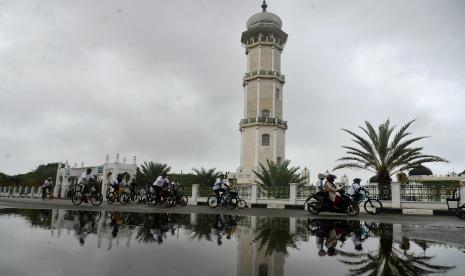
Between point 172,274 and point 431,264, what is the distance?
246cm

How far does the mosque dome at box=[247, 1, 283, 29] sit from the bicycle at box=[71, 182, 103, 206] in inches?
1228

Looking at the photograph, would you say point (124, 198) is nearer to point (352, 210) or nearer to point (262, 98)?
point (352, 210)

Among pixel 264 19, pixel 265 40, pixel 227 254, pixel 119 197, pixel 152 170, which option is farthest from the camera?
pixel 264 19

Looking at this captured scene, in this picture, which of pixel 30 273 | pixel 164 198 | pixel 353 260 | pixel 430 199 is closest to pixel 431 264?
pixel 353 260

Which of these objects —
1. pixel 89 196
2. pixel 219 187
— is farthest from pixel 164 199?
pixel 89 196

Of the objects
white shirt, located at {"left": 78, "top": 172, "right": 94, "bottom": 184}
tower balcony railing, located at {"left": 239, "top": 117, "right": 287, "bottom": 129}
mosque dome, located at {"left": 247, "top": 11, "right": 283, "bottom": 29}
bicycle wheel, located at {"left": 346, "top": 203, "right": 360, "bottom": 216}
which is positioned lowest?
bicycle wheel, located at {"left": 346, "top": 203, "right": 360, "bottom": 216}

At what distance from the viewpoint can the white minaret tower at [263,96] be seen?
122 feet

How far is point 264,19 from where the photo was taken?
40.3 metres

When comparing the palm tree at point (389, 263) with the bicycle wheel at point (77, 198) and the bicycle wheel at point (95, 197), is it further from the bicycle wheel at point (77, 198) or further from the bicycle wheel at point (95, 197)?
the bicycle wheel at point (77, 198)

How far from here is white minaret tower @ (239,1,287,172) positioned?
3712 centimetres

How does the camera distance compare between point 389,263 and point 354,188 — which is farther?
point 354,188

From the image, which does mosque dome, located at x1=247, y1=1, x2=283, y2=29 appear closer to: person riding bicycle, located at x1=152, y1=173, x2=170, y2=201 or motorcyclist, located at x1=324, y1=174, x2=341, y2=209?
person riding bicycle, located at x1=152, y1=173, x2=170, y2=201

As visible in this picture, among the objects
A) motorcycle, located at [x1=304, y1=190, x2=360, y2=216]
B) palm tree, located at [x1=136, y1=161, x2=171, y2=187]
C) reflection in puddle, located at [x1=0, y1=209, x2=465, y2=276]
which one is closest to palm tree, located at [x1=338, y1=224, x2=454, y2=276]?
reflection in puddle, located at [x1=0, y1=209, x2=465, y2=276]

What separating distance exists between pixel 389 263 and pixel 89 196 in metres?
13.8
